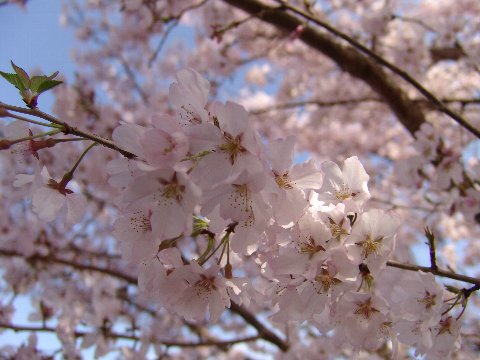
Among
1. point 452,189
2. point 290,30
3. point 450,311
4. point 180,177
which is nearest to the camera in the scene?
point 180,177

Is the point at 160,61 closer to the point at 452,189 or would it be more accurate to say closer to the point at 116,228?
the point at 452,189

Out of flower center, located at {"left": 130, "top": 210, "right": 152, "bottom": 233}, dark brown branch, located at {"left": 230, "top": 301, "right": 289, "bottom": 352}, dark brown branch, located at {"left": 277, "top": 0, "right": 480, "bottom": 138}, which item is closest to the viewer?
flower center, located at {"left": 130, "top": 210, "right": 152, "bottom": 233}

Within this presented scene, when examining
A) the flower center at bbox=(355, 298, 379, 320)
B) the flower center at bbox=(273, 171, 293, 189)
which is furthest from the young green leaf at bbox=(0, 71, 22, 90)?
the flower center at bbox=(355, 298, 379, 320)

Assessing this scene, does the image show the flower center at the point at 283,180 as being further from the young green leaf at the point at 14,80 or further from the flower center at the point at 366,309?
→ the young green leaf at the point at 14,80

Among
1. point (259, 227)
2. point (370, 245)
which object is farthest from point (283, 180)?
point (370, 245)

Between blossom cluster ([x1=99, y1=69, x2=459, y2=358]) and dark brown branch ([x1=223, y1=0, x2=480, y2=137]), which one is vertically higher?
dark brown branch ([x1=223, y1=0, x2=480, y2=137])

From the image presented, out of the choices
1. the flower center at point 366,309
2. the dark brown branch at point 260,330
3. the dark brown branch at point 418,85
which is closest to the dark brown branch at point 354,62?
the dark brown branch at point 418,85

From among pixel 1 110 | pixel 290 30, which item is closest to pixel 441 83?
pixel 290 30

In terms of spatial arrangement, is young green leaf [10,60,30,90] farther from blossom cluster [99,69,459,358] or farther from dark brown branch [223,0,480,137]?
dark brown branch [223,0,480,137]
